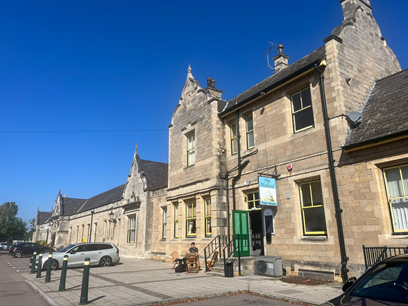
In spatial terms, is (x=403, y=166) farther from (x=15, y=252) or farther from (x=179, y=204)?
(x=15, y=252)

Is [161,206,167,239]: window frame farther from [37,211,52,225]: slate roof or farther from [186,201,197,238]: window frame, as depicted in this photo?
[37,211,52,225]: slate roof

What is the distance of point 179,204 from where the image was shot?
702 inches

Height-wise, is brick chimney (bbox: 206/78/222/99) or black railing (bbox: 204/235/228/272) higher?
brick chimney (bbox: 206/78/222/99)

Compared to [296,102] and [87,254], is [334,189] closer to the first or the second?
[296,102]

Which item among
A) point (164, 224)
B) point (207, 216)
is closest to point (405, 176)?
point (207, 216)

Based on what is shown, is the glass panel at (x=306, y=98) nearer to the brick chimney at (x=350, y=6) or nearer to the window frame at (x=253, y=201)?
the brick chimney at (x=350, y=6)

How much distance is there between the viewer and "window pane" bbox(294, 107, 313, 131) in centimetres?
1203

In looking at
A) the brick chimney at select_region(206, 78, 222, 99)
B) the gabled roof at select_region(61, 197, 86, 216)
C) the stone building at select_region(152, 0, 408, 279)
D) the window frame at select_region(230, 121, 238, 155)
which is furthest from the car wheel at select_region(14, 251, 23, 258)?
the window frame at select_region(230, 121, 238, 155)

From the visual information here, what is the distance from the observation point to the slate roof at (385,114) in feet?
30.4

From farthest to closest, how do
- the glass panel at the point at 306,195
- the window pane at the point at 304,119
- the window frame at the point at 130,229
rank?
the window frame at the point at 130,229
the window pane at the point at 304,119
the glass panel at the point at 306,195

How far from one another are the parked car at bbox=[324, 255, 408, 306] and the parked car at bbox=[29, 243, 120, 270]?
16938 millimetres

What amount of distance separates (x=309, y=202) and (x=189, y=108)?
977cm

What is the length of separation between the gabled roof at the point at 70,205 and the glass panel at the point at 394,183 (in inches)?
1829

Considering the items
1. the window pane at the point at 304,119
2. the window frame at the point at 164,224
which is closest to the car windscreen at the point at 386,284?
the window pane at the point at 304,119
